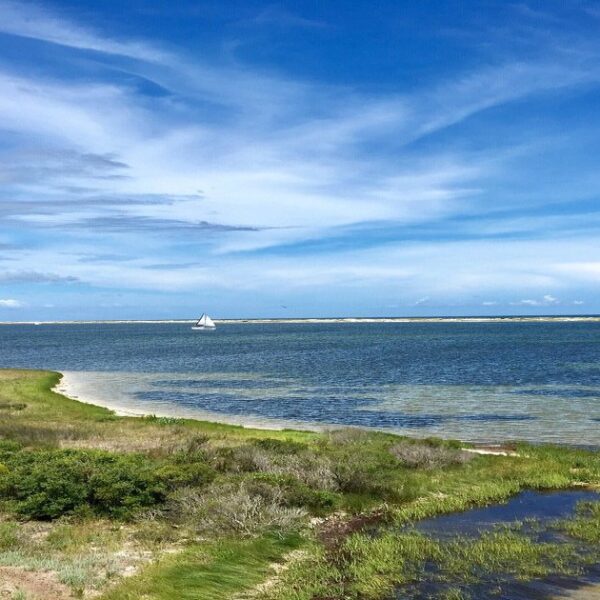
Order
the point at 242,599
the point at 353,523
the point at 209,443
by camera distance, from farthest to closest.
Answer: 1. the point at 209,443
2. the point at 353,523
3. the point at 242,599

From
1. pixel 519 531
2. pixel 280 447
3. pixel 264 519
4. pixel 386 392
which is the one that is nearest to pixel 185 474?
pixel 264 519

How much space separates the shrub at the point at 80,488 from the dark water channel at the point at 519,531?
794cm

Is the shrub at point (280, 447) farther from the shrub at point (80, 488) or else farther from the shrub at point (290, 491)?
the shrub at point (80, 488)

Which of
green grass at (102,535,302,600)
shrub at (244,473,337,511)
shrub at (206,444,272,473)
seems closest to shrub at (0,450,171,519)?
shrub at (244,473,337,511)

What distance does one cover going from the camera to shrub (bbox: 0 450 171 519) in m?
17.7

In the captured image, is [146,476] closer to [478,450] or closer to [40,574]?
[40,574]

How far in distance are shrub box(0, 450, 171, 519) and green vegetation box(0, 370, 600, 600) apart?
0.13ft

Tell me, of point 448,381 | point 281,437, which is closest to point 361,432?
point 281,437

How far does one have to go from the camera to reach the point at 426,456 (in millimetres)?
24891

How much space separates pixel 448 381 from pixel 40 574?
181 feet

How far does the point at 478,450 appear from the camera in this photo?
29.4 meters

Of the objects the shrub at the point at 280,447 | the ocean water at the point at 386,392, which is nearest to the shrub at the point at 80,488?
the shrub at the point at 280,447

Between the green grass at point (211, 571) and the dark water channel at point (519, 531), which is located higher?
the green grass at point (211, 571)

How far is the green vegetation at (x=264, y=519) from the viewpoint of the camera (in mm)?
13469
